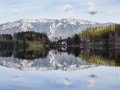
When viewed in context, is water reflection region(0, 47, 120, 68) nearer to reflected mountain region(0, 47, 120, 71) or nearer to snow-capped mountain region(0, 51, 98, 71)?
reflected mountain region(0, 47, 120, 71)

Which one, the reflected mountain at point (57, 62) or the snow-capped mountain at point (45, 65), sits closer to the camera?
the snow-capped mountain at point (45, 65)

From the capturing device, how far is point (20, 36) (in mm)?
190625

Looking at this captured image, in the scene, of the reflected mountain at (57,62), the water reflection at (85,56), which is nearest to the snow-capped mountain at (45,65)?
the reflected mountain at (57,62)

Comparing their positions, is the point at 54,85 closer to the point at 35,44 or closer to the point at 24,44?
the point at 24,44

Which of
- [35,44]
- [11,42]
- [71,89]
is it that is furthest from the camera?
[35,44]

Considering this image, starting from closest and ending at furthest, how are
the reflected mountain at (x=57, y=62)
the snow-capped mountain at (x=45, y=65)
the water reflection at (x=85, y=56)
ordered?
the snow-capped mountain at (x=45, y=65)
the reflected mountain at (x=57, y=62)
the water reflection at (x=85, y=56)

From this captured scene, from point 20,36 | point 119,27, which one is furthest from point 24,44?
point 119,27

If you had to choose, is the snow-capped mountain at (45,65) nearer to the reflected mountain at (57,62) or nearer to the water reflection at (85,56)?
the reflected mountain at (57,62)

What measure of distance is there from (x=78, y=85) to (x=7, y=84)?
485cm

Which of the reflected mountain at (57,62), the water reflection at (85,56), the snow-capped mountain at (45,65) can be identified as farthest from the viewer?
the water reflection at (85,56)

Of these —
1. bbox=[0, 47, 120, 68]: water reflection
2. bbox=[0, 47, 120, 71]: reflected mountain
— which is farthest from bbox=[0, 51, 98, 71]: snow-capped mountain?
bbox=[0, 47, 120, 68]: water reflection

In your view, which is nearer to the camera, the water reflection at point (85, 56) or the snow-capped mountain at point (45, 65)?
the snow-capped mountain at point (45, 65)

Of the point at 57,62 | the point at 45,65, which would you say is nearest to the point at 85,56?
the point at 57,62

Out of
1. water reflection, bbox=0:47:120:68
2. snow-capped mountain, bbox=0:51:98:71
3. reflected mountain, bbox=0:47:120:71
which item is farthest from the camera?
water reflection, bbox=0:47:120:68
